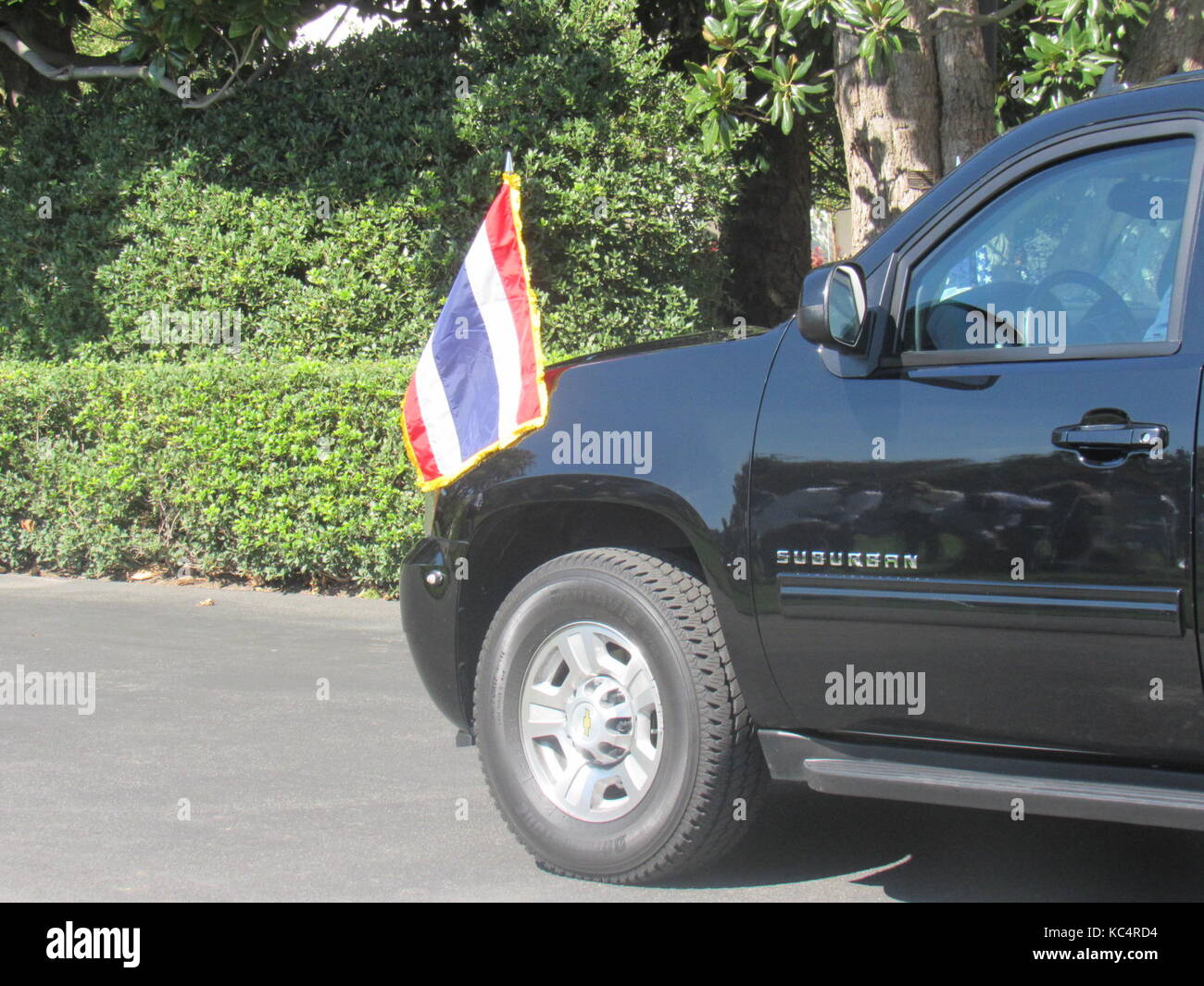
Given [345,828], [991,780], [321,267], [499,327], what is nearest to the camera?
[991,780]

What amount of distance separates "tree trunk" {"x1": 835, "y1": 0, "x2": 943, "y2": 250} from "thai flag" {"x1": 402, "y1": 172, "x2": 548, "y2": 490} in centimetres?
377

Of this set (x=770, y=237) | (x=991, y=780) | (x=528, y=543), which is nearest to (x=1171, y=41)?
(x=528, y=543)

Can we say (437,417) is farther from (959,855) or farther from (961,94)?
(961,94)

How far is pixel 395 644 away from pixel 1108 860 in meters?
4.74

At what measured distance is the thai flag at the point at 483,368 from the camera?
4.79m

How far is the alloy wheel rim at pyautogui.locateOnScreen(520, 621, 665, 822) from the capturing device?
14.2 feet

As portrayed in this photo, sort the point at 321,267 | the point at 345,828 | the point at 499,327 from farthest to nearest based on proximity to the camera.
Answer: the point at 321,267
the point at 499,327
the point at 345,828

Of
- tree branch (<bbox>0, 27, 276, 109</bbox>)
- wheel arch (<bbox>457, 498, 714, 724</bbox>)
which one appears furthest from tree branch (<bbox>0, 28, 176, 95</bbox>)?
wheel arch (<bbox>457, 498, 714, 724</bbox>)

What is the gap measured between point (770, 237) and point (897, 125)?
5.51 meters

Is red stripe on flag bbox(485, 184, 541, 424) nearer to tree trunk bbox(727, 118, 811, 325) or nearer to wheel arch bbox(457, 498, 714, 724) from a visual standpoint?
wheel arch bbox(457, 498, 714, 724)

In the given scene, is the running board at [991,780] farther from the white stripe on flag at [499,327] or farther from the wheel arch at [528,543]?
the white stripe on flag at [499,327]

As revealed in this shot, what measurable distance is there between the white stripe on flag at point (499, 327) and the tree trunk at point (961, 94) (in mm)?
4153

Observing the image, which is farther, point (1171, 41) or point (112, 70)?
point (112, 70)

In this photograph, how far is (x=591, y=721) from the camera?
174 inches
